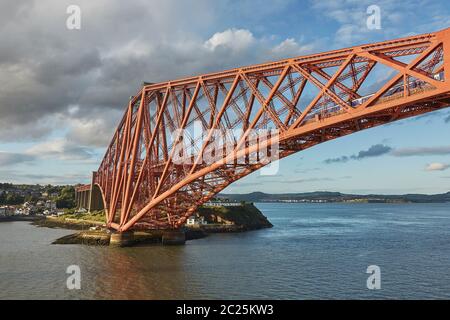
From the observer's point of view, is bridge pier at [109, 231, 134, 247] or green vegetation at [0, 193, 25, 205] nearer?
bridge pier at [109, 231, 134, 247]

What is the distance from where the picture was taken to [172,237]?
6066cm

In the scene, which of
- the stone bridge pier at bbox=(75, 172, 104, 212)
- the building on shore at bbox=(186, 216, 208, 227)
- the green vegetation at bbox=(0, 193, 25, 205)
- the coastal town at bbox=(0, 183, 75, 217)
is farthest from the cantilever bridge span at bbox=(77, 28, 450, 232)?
the green vegetation at bbox=(0, 193, 25, 205)

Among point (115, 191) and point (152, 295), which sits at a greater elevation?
point (115, 191)

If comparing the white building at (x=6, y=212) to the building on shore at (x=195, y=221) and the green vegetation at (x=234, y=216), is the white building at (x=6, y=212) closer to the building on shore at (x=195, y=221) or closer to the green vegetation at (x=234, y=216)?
the green vegetation at (x=234, y=216)

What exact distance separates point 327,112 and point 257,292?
1559 centimetres

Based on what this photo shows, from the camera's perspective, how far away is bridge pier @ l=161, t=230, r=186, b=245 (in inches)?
2376

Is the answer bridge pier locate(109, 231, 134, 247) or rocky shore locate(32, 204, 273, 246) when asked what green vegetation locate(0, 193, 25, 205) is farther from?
bridge pier locate(109, 231, 134, 247)

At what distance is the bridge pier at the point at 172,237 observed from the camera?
60.3m

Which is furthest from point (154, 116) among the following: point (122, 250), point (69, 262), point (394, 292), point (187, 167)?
point (394, 292)

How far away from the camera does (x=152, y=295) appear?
30906 millimetres

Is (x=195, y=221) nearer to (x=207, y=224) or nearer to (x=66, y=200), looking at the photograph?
(x=207, y=224)

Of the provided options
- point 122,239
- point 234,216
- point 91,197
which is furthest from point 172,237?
point 91,197
